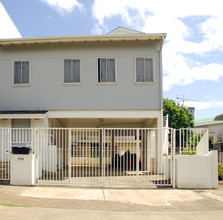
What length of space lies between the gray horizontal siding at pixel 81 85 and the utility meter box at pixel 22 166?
4.34 m

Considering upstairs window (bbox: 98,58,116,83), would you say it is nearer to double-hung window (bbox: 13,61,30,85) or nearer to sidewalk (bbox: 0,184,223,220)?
double-hung window (bbox: 13,61,30,85)

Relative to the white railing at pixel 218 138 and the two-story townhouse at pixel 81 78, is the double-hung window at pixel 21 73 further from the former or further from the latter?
the white railing at pixel 218 138

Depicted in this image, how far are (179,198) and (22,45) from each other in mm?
10543

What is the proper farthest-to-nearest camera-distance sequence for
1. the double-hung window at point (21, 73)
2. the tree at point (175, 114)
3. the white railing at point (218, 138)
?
the tree at point (175, 114) < the white railing at point (218, 138) < the double-hung window at point (21, 73)

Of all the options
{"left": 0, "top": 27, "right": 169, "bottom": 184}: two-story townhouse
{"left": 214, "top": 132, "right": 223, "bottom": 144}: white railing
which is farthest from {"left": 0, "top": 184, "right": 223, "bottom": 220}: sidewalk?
{"left": 214, "top": 132, "right": 223, "bottom": 144}: white railing

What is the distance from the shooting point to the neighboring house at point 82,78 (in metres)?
14.2

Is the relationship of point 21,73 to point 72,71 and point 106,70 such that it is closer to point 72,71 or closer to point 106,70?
point 72,71

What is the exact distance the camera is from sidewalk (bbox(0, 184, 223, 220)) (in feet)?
22.5

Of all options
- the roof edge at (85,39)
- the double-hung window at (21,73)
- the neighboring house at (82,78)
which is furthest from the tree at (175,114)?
the double-hung window at (21,73)

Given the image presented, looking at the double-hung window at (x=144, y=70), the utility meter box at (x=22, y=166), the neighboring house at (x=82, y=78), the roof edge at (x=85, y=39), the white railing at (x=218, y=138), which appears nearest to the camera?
the utility meter box at (x=22, y=166)

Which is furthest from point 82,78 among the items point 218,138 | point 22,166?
point 218,138

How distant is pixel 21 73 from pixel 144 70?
6149mm

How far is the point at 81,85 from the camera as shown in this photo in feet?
47.2

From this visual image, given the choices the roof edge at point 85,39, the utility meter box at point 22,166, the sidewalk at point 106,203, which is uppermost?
the roof edge at point 85,39
